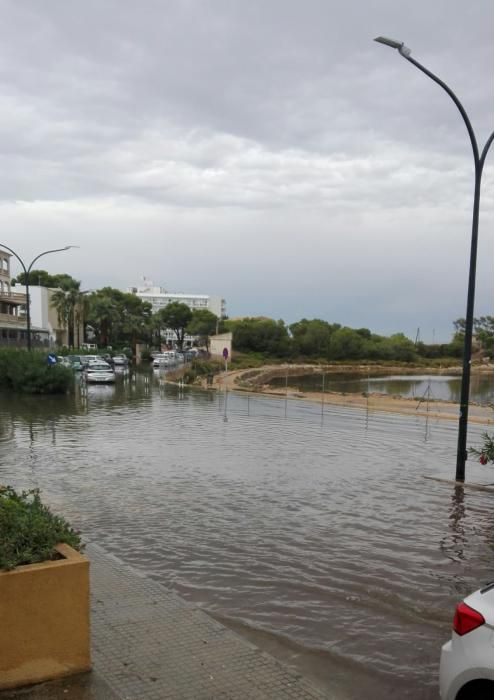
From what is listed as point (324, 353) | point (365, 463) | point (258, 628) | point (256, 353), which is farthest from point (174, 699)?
point (324, 353)

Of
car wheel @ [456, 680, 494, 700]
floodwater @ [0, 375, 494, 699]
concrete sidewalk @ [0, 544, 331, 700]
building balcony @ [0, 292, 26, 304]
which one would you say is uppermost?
building balcony @ [0, 292, 26, 304]

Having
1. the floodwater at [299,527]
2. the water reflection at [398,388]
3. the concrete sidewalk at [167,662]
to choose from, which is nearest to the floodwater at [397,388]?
the water reflection at [398,388]

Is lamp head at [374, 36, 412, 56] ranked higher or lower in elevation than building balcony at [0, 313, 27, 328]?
higher

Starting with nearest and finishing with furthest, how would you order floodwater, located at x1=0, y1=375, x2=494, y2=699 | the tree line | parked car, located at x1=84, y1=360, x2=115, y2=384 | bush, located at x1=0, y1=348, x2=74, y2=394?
floodwater, located at x1=0, y1=375, x2=494, y2=699, bush, located at x1=0, y1=348, x2=74, y2=394, parked car, located at x1=84, y1=360, x2=115, y2=384, the tree line

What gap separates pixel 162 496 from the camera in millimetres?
10867

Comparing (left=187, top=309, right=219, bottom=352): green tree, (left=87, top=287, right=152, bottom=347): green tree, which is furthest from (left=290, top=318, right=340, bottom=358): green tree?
(left=87, top=287, right=152, bottom=347): green tree

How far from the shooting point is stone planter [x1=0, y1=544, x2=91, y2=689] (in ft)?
13.3

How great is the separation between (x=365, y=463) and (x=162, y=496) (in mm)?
5929

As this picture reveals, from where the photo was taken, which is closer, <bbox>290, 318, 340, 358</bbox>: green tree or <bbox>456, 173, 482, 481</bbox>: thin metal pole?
<bbox>456, 173, 482, 481</bbox>: thin metal pole

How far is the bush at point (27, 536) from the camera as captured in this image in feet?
13.8

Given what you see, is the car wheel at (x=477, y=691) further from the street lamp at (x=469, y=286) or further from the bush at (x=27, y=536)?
the street lamp at (x=469, y=286)

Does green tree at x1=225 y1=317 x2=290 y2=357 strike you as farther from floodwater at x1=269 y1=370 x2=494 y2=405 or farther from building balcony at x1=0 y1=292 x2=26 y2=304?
building balcony at x1=0 y1=292 x2=26 y2=304

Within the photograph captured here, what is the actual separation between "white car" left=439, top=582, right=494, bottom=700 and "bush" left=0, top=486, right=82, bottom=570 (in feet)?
8.60

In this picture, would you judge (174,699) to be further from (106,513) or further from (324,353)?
(324,353)
